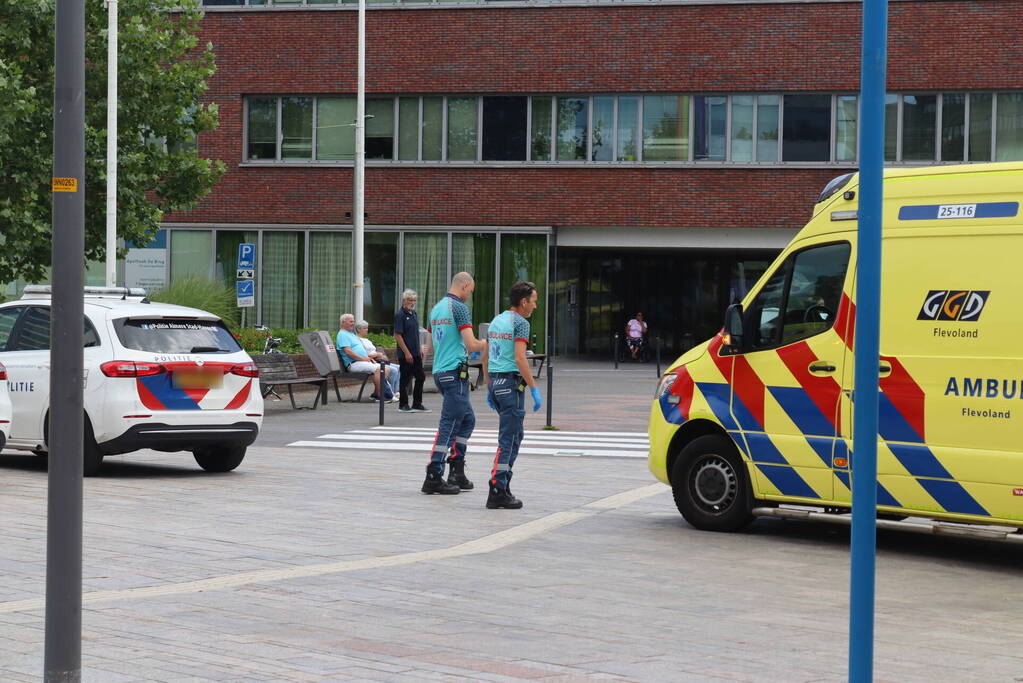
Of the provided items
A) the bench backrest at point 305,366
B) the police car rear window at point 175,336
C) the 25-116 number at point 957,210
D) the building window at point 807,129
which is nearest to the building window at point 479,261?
the building window at point 807,129

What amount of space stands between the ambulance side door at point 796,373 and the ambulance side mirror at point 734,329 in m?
0.05

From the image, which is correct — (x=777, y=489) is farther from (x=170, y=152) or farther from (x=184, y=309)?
(x=170, y=152)

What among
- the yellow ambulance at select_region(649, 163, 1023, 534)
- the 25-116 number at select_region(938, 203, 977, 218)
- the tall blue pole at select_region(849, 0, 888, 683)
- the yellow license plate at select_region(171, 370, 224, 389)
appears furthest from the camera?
the yellow license plate at select_region(171, 370, 224, 389)

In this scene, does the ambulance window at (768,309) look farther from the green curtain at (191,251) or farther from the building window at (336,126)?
the green curtain at (191,251)

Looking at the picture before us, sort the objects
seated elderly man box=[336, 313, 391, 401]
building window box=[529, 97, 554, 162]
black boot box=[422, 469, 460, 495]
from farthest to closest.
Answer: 1. building window box=[529, 97, 554, 162]
2. seated elderly man box=[336, 313, 391, 401]
3. black boot box=[422, 469, 460, 495]

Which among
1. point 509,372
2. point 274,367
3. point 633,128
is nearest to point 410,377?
point 274,367

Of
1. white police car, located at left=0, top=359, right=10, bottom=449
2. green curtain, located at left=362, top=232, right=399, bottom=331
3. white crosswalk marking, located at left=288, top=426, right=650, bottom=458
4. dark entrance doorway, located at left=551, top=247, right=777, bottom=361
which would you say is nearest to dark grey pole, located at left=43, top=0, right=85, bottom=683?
white police car, located at left=0, top=359, right=10, bottom=449

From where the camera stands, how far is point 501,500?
11281 mm

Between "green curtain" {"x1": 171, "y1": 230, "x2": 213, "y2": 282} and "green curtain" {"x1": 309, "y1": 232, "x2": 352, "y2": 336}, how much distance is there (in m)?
2.70

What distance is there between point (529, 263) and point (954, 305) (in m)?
27.3

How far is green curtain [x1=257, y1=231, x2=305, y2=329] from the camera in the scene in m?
37.5

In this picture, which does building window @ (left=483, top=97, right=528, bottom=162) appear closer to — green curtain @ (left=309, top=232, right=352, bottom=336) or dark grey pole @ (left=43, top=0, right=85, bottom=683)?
green curtain @ (left=309, top=232, right=352, bottom=336)

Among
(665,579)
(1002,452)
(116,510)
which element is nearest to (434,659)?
(665,579)

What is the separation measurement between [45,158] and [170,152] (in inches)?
130
